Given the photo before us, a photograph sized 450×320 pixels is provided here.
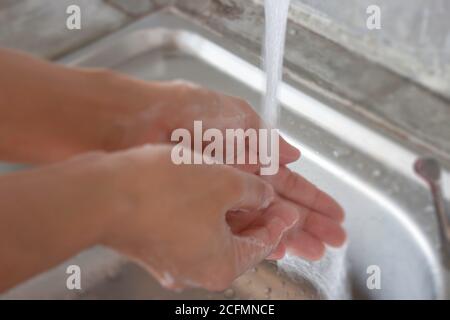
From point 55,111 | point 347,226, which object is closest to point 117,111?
point 55,111

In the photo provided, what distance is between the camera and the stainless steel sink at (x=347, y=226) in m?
0.50

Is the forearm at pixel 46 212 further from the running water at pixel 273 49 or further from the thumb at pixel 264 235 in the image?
the running water at pixel 273 49

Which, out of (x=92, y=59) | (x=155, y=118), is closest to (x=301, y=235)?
(x=155, y=118)

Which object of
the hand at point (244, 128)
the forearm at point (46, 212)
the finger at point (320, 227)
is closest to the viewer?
the forearm at point (46, 212)

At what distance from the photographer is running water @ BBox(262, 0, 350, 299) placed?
1.70 ft

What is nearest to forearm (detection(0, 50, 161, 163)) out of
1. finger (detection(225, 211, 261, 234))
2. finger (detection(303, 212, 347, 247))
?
finger (detection(225, 211, 261, 234))

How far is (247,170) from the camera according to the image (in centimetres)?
46

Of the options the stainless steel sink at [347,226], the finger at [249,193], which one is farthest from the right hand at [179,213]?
the stainless steel sink at [347,226]

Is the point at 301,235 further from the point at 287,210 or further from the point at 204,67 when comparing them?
the point at 204,67

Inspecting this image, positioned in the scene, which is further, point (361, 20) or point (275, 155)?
point (361, 20)

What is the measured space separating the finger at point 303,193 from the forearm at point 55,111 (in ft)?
0.49

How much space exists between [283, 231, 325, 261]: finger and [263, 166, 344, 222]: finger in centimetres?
3

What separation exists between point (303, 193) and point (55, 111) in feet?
0.75
